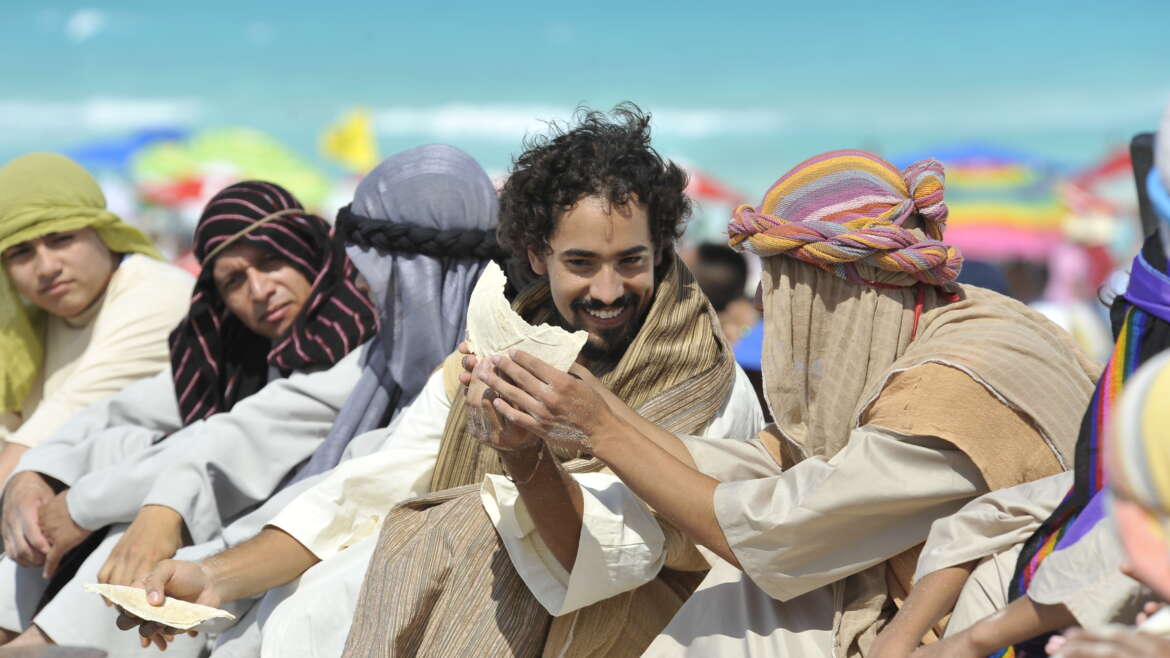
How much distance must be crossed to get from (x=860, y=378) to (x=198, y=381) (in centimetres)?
266

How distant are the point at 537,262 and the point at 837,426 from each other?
971 mm

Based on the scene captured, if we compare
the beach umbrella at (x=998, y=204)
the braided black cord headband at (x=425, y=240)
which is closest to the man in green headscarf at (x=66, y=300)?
the braided black cord headband at (x=425, y=240)

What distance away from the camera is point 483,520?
3.13 meters

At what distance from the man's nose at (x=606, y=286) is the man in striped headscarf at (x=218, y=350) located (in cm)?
127

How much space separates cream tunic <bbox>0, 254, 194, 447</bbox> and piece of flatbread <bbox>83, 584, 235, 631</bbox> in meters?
1.88

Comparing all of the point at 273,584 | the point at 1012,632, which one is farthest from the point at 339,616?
the point at 1012,632

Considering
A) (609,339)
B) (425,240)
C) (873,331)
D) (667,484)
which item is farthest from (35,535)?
(873,331)

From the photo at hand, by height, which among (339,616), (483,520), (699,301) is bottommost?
(339,616)

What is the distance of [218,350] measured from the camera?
4.61 metres

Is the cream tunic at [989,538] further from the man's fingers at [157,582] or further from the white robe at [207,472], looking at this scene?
the white robe at [207,472]

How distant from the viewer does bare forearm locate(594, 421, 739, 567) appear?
2645 mm

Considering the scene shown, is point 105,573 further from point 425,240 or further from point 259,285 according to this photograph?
point 425,240

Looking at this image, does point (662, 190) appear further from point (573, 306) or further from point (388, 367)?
point (388, 367)

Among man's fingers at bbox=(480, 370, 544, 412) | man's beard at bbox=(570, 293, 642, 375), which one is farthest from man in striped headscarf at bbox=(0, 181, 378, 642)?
man's fingers at bbox=(480, 370, 544, 412)
